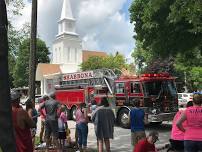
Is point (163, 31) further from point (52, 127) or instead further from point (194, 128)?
point (194, 128)

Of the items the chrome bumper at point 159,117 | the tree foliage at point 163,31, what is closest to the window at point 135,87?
the chrome bumper at point 159,117

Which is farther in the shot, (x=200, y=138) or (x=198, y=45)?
(x=198, y=45)

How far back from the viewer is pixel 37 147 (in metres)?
13.5

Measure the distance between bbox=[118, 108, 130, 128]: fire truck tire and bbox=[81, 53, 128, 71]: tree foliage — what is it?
60.5 metres

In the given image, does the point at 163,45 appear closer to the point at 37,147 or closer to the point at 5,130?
the point at 37,147

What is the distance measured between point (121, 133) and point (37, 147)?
242 inches

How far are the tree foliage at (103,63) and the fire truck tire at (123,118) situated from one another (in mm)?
60459

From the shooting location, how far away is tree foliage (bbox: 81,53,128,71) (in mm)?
83000

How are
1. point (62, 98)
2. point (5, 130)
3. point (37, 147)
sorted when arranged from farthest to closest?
point (62, 98) < point (37, 147) < point (5, 130)

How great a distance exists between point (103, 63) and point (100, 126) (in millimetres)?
72119

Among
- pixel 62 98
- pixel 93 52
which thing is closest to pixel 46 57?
pixel 93 52

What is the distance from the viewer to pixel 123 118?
2109 cm

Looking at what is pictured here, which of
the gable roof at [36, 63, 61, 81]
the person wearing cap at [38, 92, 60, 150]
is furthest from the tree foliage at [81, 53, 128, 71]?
the person wearing cap at [38, 92, 60, 150]

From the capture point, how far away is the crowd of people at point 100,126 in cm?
715
